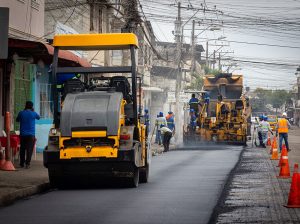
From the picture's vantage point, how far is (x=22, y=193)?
15.4 m

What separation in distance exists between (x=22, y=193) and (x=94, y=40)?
4.48m

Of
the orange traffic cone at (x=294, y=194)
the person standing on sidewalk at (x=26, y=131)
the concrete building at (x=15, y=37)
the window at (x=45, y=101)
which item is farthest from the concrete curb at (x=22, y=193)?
the window at (x=45, y=101)

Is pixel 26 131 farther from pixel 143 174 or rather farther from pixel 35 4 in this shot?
pixel 35 4

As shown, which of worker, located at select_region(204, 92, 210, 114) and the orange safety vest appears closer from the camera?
the orange safety vest

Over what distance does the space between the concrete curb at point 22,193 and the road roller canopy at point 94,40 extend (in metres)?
3.22

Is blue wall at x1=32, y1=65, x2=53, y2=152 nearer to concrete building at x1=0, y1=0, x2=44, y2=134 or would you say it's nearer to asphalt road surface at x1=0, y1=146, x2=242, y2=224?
concrete building at x1=0, y1=0, x2=44, y2=134

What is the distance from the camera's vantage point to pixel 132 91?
693 inches

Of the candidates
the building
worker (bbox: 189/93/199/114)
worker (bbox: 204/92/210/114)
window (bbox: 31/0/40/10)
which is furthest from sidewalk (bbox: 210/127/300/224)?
worker (bbox: 189/93/199/114)

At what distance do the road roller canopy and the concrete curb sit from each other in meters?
3.22

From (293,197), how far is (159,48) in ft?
284

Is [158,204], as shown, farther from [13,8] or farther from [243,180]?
[13,8]

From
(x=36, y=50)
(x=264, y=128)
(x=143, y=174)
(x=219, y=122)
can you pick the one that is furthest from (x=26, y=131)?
(x=264, y=128)

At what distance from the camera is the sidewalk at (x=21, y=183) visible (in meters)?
14.7

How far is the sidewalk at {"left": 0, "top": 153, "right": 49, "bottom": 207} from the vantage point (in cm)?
1471
